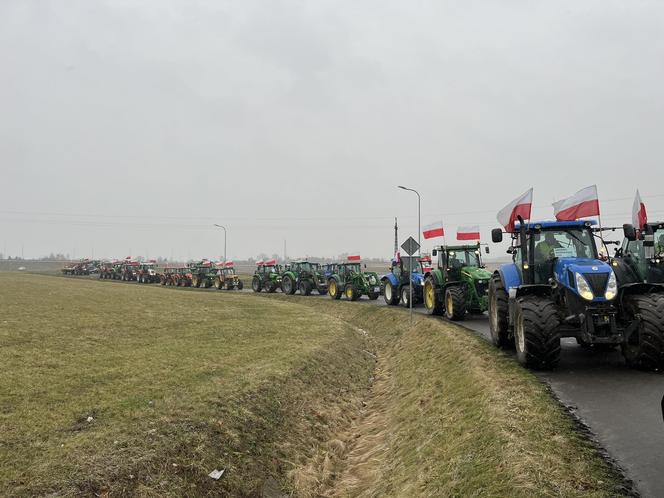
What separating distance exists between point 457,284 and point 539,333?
976 cm

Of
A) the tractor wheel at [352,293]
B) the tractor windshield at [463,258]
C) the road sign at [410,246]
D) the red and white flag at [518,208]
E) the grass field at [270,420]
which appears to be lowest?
the grass field at [270,420]

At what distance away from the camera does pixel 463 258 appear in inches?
723

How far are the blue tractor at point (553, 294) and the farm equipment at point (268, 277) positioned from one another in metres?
26.5

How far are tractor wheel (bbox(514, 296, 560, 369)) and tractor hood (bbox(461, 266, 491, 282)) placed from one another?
8115 millimetres

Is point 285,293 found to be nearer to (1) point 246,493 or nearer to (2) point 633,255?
(2) point 633,255

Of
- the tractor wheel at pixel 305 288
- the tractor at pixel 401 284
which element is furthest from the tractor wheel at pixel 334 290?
the tractor at pixel 401 284

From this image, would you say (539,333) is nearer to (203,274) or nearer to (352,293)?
(352,293)

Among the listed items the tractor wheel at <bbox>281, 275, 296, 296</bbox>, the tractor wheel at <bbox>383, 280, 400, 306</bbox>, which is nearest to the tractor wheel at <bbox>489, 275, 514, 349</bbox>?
the tractor wheel at <bbox>383, 280, 400, 306</bbox>

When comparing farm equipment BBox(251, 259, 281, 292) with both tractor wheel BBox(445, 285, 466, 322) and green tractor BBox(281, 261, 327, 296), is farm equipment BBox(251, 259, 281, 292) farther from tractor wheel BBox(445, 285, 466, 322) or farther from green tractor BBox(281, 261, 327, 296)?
tractor wheel BBox(445, 285, 466, 322)

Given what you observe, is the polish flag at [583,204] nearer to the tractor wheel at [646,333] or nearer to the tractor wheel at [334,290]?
the tractor wheel at [646,333]

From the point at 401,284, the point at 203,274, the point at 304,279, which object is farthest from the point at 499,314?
the point at 203,274

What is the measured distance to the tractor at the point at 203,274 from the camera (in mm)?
44188

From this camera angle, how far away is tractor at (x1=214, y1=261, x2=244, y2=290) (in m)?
41.4

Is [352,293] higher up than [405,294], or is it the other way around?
[405,294]
